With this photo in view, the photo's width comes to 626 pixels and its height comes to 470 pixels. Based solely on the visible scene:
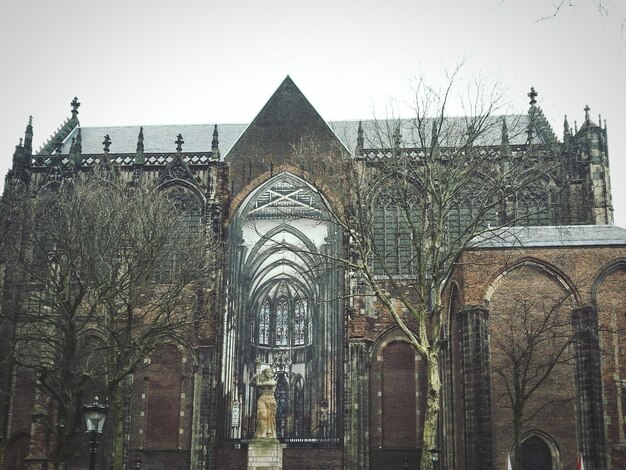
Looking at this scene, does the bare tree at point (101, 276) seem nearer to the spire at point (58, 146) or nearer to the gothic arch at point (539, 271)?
the gothic arch at point (539, 271)

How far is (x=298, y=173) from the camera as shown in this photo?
38.3m

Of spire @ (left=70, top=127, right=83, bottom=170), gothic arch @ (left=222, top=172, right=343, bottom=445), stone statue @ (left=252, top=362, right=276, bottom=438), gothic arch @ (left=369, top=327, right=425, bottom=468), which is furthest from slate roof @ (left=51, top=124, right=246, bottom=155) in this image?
stone statue @ (left=252, top=362, right=276, bottom=438)

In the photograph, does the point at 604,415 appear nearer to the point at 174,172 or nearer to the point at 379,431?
the point at 379,431

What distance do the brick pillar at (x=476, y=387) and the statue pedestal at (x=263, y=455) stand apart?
681cm

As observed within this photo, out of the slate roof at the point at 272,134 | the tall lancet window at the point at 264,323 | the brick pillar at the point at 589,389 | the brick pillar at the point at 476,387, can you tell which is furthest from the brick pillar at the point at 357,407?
the tall lancet window at the point at 264,323

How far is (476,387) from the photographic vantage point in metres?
25.4

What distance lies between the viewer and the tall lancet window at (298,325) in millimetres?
57094

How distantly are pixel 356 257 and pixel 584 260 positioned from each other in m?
12.0

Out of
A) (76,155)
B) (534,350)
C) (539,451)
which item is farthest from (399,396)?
(76,155)

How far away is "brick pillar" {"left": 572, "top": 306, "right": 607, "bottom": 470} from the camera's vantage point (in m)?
24.8

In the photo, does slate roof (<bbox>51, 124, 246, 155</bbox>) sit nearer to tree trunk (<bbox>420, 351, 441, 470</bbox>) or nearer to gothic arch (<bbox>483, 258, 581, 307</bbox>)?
gothic arch (<bbox>483, 258, 581, 307</bbox>)

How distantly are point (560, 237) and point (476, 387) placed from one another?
18.9 ft

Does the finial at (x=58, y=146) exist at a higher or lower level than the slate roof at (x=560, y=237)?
higher

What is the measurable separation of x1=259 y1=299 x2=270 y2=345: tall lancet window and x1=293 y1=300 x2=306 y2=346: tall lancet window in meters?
1.91
